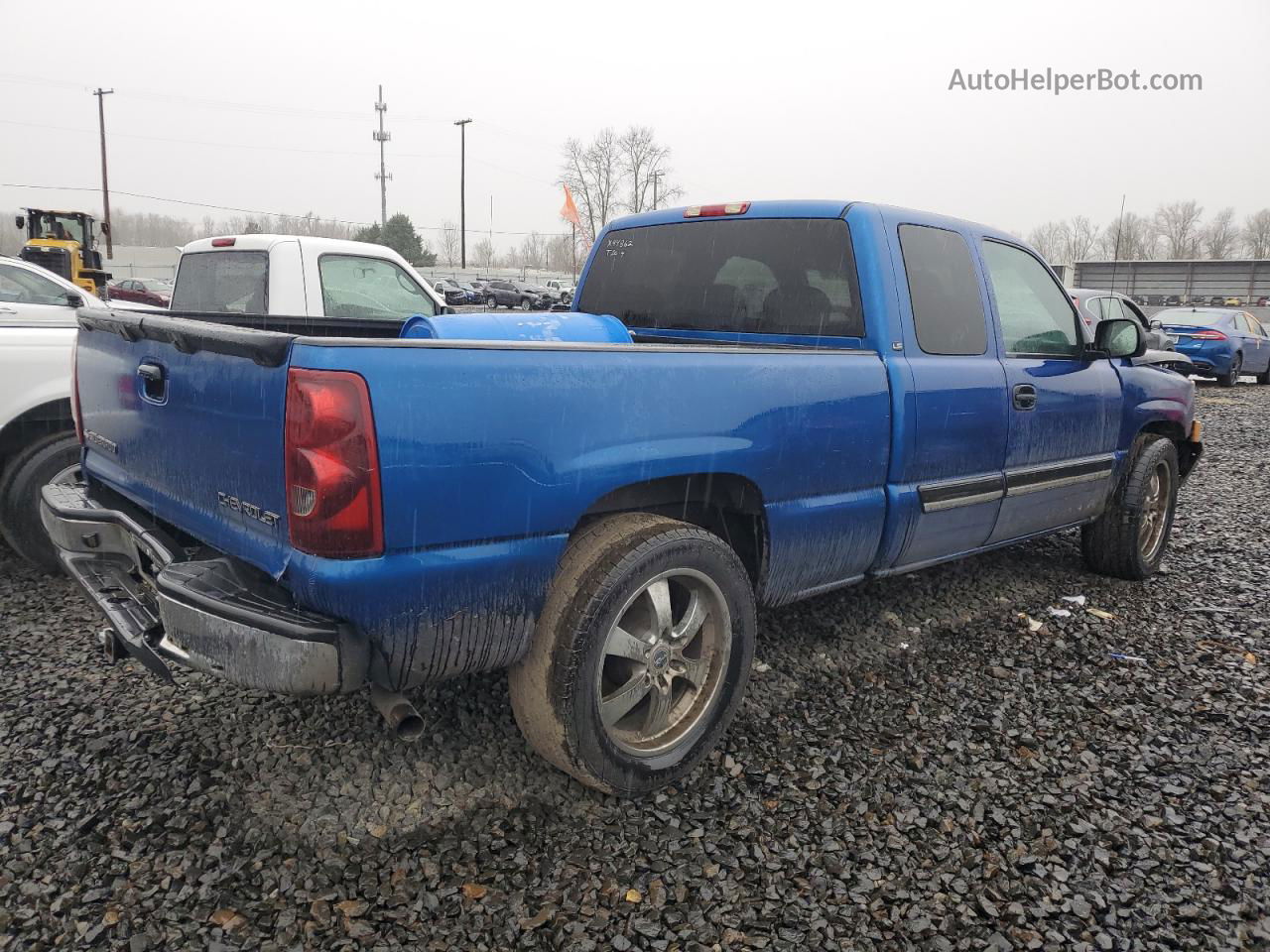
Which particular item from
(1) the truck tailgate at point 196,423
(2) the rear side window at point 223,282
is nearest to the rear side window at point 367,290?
(2) the rear side window at point 223,282

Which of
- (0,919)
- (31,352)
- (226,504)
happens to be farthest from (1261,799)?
(31,352)

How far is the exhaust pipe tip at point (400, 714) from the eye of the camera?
2.16 metres

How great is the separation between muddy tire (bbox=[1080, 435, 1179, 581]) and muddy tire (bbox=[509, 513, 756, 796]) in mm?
3006

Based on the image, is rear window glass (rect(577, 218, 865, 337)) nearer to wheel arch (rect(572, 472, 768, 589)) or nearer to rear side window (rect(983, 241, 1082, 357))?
wheel arch (rect(572, 472, 768, 589))

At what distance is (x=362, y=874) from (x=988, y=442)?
112 inches

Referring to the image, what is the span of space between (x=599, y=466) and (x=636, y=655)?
62 cm

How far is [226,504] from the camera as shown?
2.26 m

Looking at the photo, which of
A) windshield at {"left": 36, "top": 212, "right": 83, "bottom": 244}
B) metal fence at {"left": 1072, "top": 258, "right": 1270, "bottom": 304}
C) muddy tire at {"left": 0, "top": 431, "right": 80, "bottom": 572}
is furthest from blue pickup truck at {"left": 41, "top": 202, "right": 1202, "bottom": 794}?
metal fence at {"left": 1072, "top": 258, "right": 1270, "bottom": 304}

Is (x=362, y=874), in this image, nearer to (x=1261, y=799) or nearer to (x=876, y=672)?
(x=876, y=672)

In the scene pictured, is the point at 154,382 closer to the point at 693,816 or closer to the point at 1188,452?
the point at 693,816

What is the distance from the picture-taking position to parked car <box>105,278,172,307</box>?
922 inches

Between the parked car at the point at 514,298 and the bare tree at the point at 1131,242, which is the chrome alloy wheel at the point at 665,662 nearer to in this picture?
the parked car at the point at 514,298

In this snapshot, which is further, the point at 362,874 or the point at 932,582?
the point at 932,582

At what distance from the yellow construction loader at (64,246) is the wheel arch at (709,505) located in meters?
24.0
